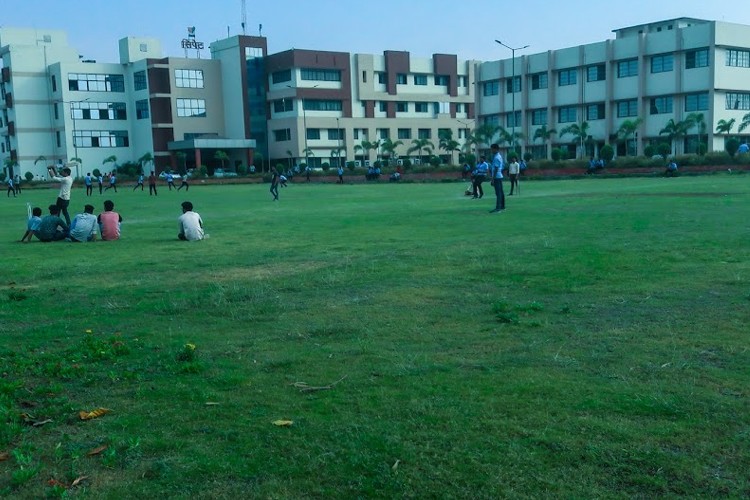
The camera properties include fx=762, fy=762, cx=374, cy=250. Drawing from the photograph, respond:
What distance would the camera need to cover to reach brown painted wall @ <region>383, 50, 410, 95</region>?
104 metres

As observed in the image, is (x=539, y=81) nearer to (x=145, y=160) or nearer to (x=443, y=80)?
(x=443, y=80)

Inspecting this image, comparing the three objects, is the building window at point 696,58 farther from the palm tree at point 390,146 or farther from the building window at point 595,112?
the palm tree at point 390,146

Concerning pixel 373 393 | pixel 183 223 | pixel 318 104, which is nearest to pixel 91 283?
pixel 183 223

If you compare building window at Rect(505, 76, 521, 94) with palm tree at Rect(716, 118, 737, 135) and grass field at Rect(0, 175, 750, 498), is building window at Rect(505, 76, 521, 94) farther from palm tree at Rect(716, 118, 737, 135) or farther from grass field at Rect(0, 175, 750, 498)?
grass field at Rect(0, 175, 750, 498)

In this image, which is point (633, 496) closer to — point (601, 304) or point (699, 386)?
point (699, 386)

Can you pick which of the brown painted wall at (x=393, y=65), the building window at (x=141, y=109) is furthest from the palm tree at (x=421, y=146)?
the building window at (x=141, y=109)

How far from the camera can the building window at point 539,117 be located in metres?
83.2

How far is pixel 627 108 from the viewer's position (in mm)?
75688

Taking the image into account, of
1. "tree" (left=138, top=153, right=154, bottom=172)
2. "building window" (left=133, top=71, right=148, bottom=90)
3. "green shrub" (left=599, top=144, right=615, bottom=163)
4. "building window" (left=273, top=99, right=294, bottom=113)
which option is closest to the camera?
"green shrub" (left=599, top=144, right=615, bottom=163)

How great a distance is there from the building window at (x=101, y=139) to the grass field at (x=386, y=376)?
9189 centimetres

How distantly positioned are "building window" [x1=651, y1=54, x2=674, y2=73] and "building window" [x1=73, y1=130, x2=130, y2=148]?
6621 cm

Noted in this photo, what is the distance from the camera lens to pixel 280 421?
496 centimetres

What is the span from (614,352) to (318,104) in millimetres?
95815

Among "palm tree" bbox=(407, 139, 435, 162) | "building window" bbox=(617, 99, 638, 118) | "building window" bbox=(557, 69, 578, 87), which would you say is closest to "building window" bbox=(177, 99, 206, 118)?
"palm tree" bbox=(407, 139, 435, 162)
